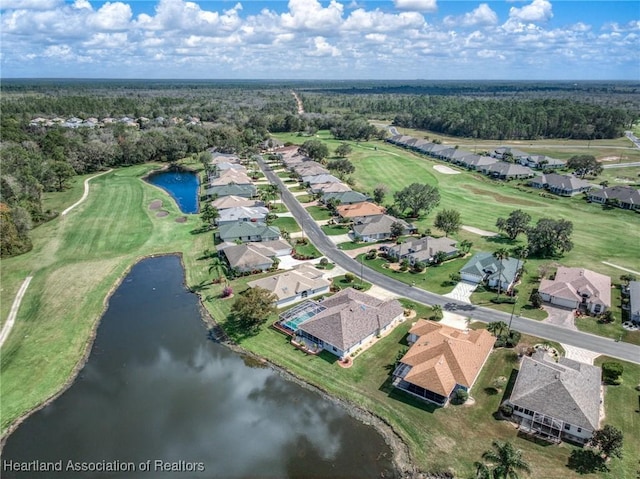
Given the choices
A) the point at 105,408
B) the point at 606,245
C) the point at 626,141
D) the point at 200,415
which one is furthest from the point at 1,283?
the point at 626,141

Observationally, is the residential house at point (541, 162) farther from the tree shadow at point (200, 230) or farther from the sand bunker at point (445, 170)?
the tree shadow at point (200, 230)

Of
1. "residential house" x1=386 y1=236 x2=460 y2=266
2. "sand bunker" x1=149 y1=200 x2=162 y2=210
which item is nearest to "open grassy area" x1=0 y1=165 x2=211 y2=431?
"sand bunker" x1=149 y1=200 x2=162 y2=210

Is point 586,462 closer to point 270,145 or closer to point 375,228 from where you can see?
point 375,228

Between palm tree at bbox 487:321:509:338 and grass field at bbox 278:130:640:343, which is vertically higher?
palm tree at bbox 487:321:509:338

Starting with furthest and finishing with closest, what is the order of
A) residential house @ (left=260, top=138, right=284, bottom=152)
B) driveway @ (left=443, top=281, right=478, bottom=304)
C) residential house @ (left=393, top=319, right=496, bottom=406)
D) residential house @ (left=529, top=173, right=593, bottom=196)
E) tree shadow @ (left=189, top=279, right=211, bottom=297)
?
residential house @ (left=260, top=138, right=284, bottom=152) < residential house @ (left=529, top=173, right=593, bottom=196) < tree shadow @ (left=189, top=279, right=211, bottom=297) < driveway @ (left=443, top=281, right=478, bottom=304) < residential house @ (left=393, top=319, right=496, bottom=406)

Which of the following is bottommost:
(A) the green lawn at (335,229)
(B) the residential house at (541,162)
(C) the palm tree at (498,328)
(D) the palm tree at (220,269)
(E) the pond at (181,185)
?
(E) the pond at (181,185)

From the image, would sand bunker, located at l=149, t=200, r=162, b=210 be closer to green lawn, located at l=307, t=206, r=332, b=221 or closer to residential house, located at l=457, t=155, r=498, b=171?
green lawn, located at l=307, t=206, r=332, b=221

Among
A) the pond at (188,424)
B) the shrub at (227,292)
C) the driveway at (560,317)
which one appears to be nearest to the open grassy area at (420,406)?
the pond at (188,424)
